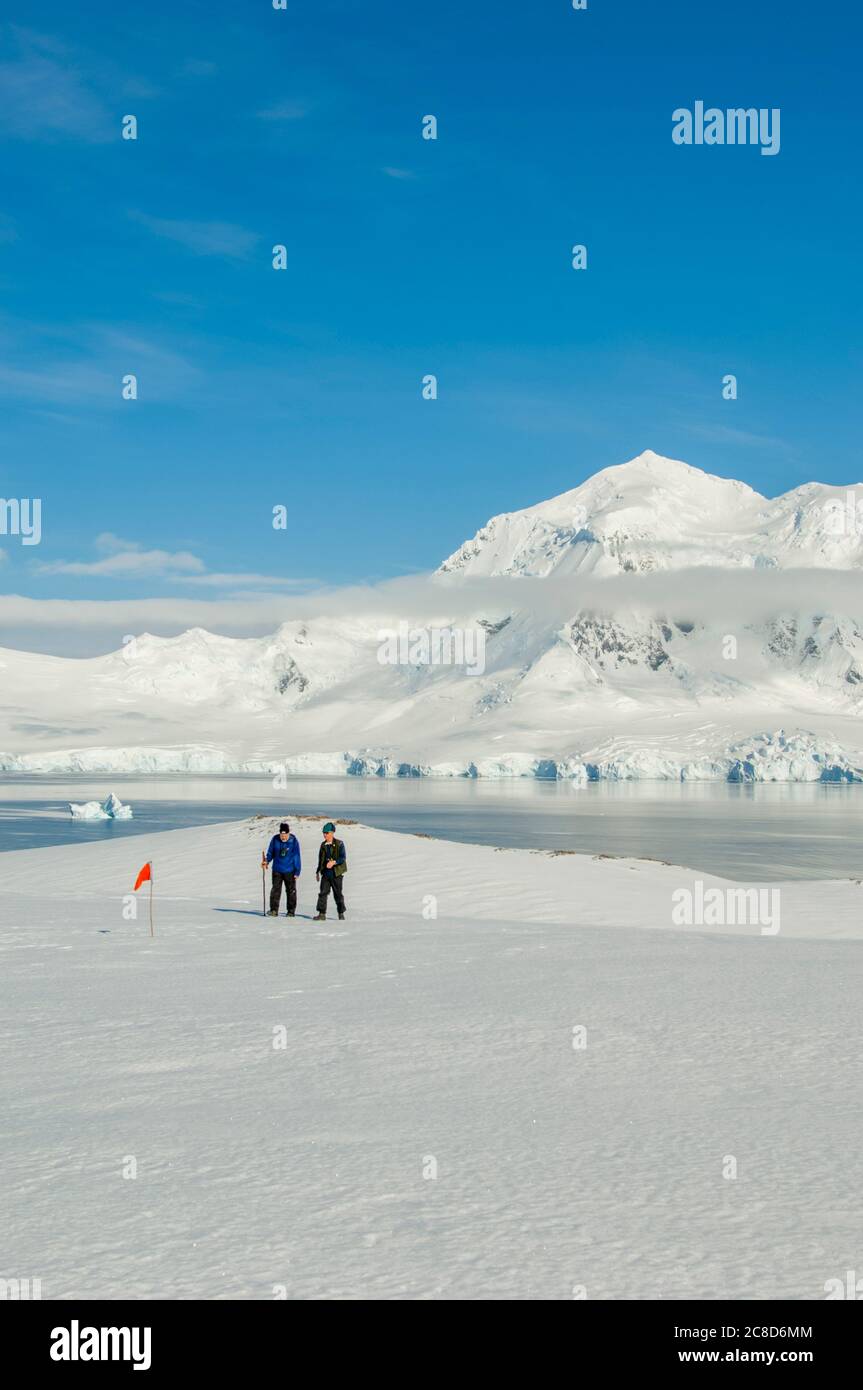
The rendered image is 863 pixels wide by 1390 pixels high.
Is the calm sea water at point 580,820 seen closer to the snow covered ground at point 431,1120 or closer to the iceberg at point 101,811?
the iceberg at point 101,811

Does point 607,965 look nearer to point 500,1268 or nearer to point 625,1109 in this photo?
point 625,1109

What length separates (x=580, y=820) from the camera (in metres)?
78.0

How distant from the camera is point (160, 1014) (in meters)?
10.2

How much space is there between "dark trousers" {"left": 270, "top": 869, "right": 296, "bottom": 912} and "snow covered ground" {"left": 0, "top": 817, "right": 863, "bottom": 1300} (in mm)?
4207

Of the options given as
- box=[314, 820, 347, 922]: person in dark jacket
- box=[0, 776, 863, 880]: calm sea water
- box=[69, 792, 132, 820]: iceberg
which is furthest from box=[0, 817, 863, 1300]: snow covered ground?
box=[69, 792, 132, 820]: iceberg

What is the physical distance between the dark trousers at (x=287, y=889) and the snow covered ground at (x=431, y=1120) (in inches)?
166

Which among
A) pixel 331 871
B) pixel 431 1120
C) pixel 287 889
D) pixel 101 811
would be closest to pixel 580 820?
pixel 101 811

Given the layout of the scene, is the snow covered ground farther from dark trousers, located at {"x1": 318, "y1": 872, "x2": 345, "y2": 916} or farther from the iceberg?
the iceberg

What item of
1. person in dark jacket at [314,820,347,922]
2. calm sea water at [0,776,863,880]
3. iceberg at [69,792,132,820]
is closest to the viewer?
person in dark jacket at [314,820,347,922]

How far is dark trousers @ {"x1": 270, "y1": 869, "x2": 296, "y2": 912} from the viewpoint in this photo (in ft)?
62.6

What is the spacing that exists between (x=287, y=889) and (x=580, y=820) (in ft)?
198

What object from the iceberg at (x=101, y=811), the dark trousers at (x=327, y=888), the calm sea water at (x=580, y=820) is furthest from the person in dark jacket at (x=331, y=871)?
the iceberg at (x=101, y=811)
